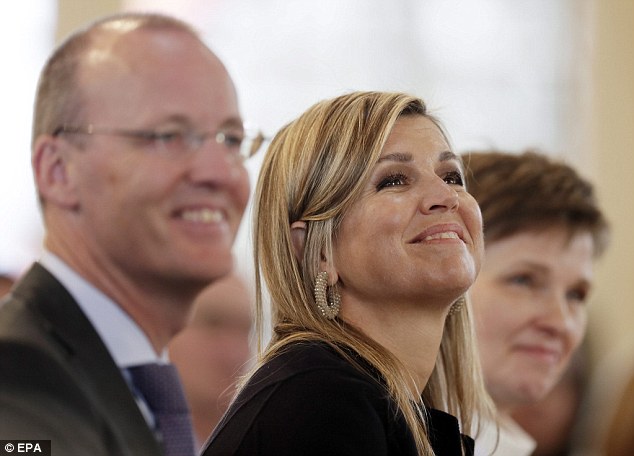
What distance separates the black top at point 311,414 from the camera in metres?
1.49

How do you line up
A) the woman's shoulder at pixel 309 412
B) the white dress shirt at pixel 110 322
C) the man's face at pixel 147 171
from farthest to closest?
the man's face at pixel 147 171 → the white dress shirt at pixel 110 322 → the woman's shoulder at pixel 309 412

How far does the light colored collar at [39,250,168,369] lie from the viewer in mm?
2459

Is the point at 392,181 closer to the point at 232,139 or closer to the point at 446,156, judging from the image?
the point at 446,156

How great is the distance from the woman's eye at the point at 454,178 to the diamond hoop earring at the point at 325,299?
9.7 inches

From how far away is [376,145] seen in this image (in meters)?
1.75

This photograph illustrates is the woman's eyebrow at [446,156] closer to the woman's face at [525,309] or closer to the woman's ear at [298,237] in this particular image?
the woman's ear at [298,237]

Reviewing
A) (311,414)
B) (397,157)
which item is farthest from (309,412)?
(397,157)

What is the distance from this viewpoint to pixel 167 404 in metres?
2.39

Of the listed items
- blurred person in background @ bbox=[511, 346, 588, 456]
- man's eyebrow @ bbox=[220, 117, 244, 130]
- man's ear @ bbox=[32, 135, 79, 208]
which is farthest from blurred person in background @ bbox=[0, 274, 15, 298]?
blurred person in background @ bbox=[511, 346, 588, 456]

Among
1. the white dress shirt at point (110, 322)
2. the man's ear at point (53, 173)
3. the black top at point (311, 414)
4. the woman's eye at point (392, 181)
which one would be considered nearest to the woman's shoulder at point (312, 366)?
the black top at point (311, 414)

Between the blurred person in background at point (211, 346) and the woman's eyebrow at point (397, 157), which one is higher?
the woman's eyebrow at point (397, 157)

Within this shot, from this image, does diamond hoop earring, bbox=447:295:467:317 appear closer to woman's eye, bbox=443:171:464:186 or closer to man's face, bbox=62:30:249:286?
woman's eye, bbox=443:171:464:186

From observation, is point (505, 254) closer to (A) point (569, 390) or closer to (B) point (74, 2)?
(A) point (569, 390)

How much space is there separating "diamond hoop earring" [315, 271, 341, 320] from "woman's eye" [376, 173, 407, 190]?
0.17 m
